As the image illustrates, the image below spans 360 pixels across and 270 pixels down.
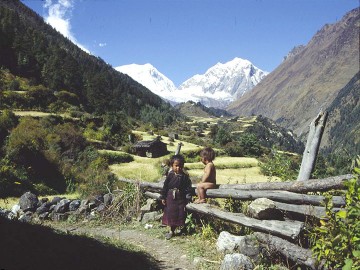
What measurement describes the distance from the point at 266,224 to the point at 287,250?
74 centimetres

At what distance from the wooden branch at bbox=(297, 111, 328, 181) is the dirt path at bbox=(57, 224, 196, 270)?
13.1 ft

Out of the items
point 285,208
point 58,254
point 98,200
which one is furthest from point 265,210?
point 98,200

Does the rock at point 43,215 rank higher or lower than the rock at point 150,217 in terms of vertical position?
lower

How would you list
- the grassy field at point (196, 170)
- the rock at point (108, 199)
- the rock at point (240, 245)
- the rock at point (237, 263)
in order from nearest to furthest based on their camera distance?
the rock at point (237, 263) < the rock at point (240, 245) < the rock at point (108, 199) < the grassy field at point (196, 170)

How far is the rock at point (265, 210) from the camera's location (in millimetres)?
7695

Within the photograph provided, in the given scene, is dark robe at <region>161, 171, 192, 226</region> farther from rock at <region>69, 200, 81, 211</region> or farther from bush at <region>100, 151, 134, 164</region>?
bush at <region>100, 151, 134, 164</region>

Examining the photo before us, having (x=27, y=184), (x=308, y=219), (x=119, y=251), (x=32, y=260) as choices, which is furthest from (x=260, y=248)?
(x=27, y=184)

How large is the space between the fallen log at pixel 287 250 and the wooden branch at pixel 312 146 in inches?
117

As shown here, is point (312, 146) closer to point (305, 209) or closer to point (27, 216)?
point (305, 209)

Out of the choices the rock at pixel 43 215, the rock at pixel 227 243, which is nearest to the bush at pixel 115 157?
the rock at pixel 43 215

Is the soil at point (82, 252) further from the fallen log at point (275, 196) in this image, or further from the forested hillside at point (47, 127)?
the forested hillside at point (47, 127)

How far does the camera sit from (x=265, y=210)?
7688mm

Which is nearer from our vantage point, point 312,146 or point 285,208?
point 285,208

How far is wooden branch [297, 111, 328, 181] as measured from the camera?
9.48 m
